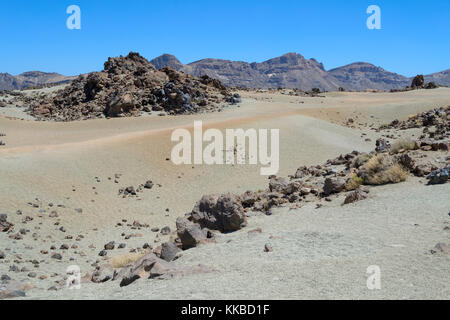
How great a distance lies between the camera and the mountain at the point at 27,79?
173 m

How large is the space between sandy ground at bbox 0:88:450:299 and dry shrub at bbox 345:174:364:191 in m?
0.77

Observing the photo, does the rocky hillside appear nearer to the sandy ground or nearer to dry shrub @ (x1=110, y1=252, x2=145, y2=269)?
the sandy ground

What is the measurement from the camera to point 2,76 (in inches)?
6929

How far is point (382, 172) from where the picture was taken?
1091 cm

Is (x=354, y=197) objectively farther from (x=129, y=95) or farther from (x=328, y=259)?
(x=129, y=95)

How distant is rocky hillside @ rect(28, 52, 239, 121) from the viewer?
102 feet

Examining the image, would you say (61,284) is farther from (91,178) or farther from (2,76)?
(2,76)

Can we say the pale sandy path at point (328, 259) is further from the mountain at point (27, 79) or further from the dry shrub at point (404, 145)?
the mountain at point (27, 79)

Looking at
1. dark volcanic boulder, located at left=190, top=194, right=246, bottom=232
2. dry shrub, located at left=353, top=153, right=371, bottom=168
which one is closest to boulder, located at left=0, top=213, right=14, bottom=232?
dark volcanic boulder, located at left=190, top=194, right=246, bottom=232

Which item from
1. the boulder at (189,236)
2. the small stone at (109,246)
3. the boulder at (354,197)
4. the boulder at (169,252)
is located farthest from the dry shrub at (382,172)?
the small stone at (109,246)

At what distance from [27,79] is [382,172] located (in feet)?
664

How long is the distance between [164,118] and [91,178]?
13735 millimetres

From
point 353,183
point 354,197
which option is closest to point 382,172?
point 353,183
